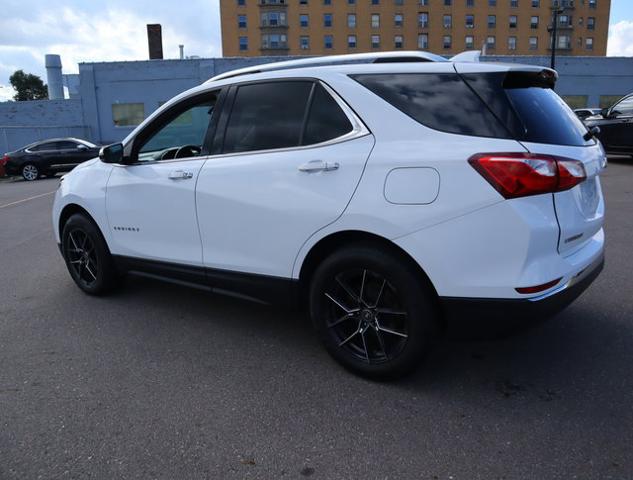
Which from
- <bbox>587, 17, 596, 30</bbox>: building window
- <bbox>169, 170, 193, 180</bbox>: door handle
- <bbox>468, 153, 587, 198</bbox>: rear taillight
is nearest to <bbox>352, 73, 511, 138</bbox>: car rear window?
<bbox>468, 153, 587, 198</bbox>: rear taillight

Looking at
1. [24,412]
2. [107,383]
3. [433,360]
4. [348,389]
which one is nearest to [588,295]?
[433,360]

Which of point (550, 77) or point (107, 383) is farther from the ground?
point (550, 77)

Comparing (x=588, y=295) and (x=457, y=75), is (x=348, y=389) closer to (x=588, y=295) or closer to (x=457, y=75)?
(x=457, y=75)

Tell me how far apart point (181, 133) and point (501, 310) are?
3036 mm

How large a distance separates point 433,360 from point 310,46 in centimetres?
8200

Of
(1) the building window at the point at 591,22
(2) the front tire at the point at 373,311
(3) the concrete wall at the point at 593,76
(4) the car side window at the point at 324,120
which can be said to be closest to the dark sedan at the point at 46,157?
(4) the car side window at the point at 324,120

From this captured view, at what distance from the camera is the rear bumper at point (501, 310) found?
2725 millimetres

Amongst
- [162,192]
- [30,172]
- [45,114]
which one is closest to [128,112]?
[45,114]

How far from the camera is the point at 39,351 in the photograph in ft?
12.4

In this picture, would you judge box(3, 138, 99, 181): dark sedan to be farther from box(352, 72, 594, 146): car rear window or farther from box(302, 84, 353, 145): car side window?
box(352, 72, 594, 146): car rear window

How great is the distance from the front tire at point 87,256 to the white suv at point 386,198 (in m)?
0.88

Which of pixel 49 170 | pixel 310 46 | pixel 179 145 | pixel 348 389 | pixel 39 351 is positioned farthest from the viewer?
pixel 310 46

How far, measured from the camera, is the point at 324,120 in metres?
3.31

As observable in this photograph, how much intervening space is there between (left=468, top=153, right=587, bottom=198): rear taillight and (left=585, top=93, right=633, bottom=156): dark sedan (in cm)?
1209
